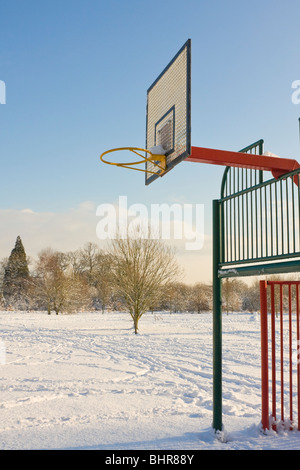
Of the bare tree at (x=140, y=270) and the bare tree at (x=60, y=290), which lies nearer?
the bare tree at (x=140, y=270)

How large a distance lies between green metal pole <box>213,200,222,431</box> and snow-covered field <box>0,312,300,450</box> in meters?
0.26

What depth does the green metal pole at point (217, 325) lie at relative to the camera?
4.47 meters

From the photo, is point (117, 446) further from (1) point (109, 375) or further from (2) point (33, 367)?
(2) point (33, 367)

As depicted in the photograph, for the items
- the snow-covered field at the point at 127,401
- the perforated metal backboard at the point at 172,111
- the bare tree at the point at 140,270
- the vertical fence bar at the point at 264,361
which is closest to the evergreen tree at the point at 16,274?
the bare tree at the point at 140,270

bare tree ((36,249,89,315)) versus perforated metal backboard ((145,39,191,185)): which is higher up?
perforated metal backboard ((145,39,191,185))

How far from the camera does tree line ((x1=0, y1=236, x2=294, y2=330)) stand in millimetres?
18875

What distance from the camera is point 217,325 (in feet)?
15.3

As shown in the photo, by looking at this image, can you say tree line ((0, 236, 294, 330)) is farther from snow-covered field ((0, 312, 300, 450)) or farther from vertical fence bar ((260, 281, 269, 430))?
vertical fence bar ((260, 281, 269, 430))

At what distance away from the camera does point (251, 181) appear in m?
4.97
